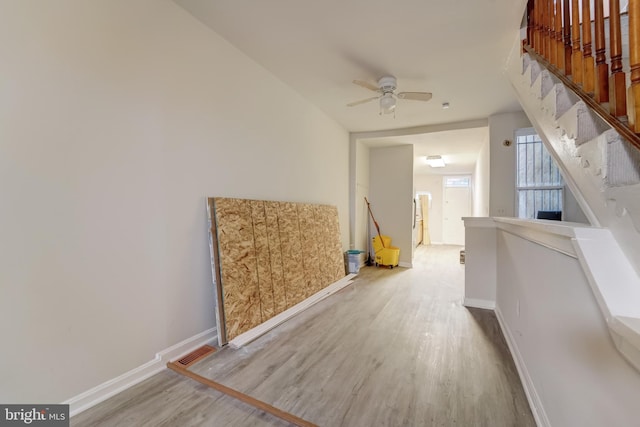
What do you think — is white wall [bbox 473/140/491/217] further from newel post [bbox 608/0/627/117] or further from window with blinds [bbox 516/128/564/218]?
newel post [bbox 608/0/627/117]

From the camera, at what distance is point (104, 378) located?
1693 millimetres

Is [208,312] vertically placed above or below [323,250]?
below

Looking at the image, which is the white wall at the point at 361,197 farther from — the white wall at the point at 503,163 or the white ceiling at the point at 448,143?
the white wall at the point at 503,163

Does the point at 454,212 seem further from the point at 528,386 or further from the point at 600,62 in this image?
the point at 600,62

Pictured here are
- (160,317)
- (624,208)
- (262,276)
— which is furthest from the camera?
(262,276)

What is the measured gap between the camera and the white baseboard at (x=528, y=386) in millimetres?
1450

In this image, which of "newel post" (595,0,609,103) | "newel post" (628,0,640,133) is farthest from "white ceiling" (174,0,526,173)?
"newel post" (628,0,640,133)

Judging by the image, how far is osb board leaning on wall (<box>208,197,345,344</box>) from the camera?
2322mm

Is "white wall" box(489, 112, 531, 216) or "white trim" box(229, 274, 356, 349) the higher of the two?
"white wall" box(489, 112, 531, 216)

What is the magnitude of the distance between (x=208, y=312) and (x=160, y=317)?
17.3 inches

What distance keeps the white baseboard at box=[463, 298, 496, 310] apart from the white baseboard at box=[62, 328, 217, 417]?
291cm

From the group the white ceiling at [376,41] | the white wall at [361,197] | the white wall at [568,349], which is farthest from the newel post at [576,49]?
the white wall at [361,197]

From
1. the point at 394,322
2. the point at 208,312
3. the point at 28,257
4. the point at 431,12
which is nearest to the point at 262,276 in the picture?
the point at 208,312

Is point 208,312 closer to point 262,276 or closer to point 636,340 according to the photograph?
point 262,276
